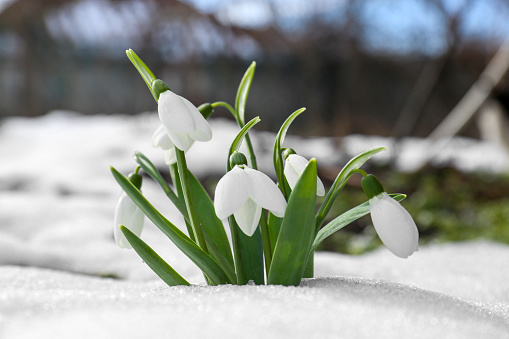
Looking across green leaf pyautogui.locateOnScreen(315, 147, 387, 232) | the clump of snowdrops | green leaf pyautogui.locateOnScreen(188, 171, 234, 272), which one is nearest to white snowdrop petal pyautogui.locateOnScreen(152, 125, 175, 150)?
the clump of snowdrops

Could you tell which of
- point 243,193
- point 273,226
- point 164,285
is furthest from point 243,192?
point 164,285

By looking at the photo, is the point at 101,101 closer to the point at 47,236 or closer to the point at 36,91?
the point at 36,91

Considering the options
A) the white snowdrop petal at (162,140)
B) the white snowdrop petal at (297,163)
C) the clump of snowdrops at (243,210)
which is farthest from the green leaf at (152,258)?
the white snowdrop petal at (297,163)

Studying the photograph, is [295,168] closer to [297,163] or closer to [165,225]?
[297,163]

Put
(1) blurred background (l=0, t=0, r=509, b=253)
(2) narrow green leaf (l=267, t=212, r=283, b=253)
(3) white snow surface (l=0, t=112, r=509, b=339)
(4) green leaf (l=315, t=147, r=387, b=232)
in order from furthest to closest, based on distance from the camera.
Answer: (1) blurred background (l=0, t=0, r=509, b=253) → (2) narrow green leaf (l=267, t=212, r=283, b=253) → (4) green leaf (l=315, t=147, r=387, b=232) → (3) white snow surface (l=0, t=112, r=509, b=339)

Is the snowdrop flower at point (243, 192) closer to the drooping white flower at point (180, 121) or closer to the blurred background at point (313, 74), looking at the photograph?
the drooping white flower at point (180, 121)

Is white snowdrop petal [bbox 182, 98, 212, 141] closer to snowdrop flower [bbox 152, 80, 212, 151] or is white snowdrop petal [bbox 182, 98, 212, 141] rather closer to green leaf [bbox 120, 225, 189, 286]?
snowdrop flower [bbox 152, 80, 212, 151]
